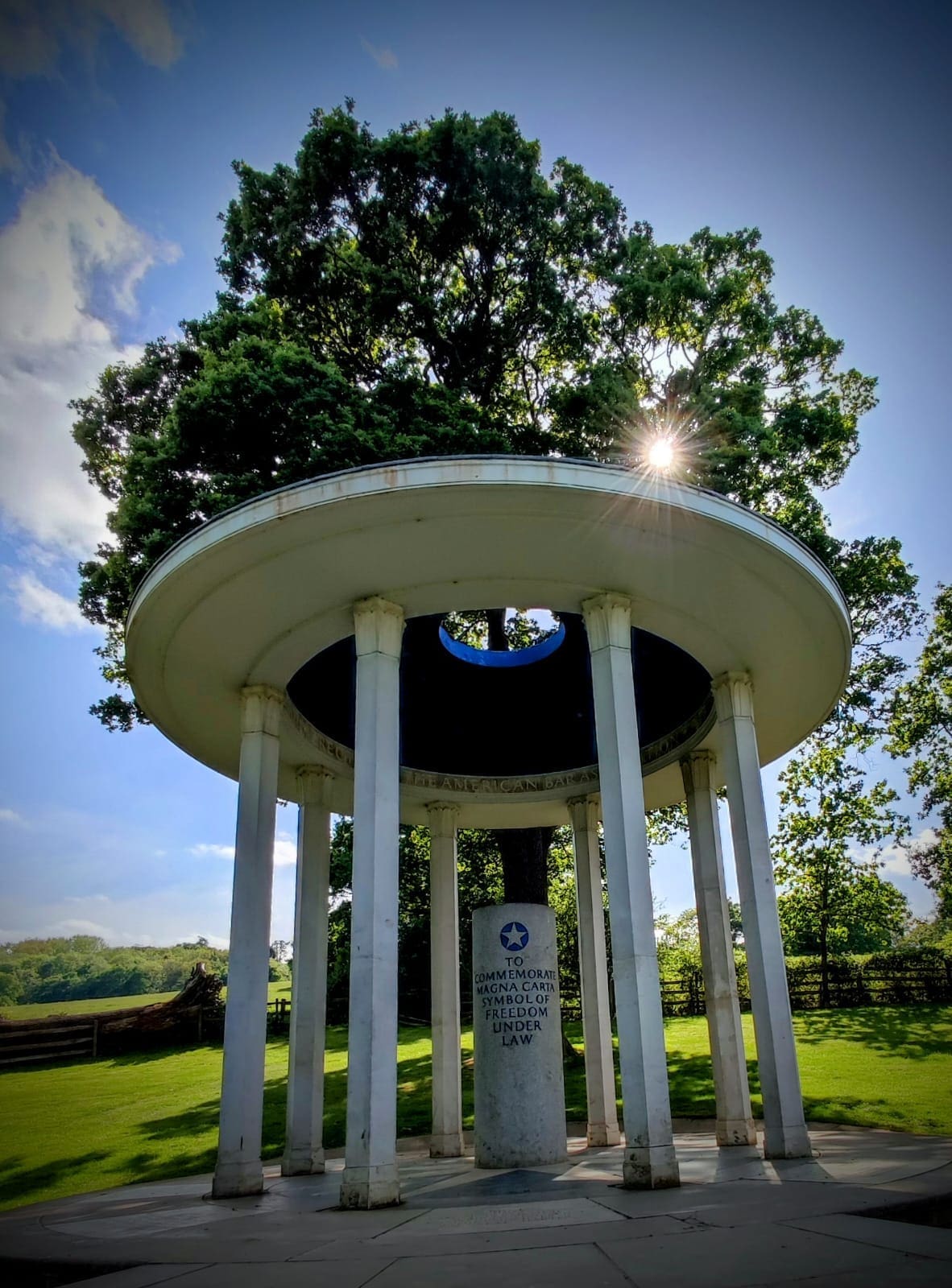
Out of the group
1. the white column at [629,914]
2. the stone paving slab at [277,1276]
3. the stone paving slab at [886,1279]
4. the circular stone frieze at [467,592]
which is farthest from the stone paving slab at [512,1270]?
the circular stone frieze at [467,592]

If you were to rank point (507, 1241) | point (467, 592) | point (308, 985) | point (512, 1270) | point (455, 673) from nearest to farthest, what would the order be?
point (512, 1270) < point (507, 1241) < point (467, 592) < point (308, 985) < point (455, 673)

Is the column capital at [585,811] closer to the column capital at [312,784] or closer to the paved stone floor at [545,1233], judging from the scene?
the column capital at [312,784]

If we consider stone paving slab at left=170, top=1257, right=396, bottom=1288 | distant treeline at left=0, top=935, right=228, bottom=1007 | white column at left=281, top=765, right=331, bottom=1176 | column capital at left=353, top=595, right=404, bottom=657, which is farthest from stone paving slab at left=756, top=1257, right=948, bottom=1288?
distant treeline at left=0, top=935, right=228, bottom=1007

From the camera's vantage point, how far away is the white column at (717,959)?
14.3 meters

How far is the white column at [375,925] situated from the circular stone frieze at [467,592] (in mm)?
1124

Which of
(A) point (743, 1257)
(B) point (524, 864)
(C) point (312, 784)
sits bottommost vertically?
(A) point (743, 1257)

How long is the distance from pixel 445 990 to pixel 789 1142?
7665 mm

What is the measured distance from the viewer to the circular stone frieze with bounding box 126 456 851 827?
34.7 feet

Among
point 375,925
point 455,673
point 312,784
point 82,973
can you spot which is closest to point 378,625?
point 375,925

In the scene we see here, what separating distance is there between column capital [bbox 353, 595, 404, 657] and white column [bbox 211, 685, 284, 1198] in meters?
3.06

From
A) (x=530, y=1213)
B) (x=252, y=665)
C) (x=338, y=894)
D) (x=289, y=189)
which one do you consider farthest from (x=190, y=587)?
(x=338, y=894)

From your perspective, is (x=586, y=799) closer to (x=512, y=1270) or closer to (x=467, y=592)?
(x=467, y=592)

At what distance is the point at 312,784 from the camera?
56.9 ft

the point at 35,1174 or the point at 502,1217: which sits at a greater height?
the point at 502,1217
